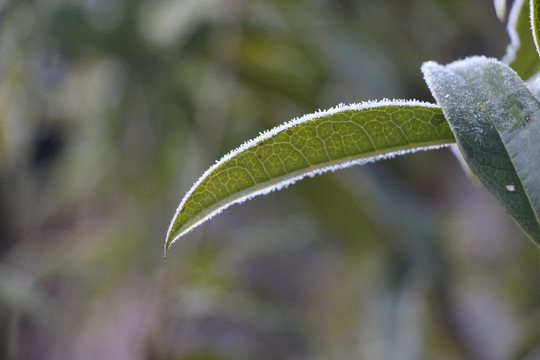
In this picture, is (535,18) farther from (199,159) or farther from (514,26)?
(199,159)

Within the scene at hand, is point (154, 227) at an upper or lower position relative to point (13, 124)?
lower

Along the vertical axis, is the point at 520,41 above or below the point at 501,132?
above

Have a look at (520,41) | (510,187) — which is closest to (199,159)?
(520,41)

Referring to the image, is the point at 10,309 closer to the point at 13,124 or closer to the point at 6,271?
the point at 6,271

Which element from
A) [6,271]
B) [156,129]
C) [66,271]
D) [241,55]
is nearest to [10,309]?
[6,271]

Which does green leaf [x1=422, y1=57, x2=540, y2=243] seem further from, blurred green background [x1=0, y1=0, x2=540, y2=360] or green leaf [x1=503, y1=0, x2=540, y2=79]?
blurred green background [x1=0, y1=0, x2=540, y2=360]

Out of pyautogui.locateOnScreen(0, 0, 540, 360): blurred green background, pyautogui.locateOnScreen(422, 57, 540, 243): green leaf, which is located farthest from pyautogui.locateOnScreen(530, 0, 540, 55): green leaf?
pyautogui.locateOnScreen(0, 0, 540, 360): blurred green background
